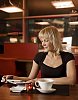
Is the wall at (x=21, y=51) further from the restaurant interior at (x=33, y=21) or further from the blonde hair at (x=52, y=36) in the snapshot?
the blonde hair at (x=52, y=36)

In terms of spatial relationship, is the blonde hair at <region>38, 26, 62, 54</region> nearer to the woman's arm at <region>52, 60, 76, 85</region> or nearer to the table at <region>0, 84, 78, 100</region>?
the woman's arm at <region>52, 60, 76, 85</region>

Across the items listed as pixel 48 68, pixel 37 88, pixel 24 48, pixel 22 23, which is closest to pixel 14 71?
pixel 24 48

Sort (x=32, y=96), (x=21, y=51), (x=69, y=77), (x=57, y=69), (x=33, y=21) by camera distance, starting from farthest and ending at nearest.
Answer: (x=33, y=21)
(x=21, y=51)
(x=57, y=69)
(x=69, y=77)
(x=32, y=96)

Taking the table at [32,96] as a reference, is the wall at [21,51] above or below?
below

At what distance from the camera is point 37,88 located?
158cm

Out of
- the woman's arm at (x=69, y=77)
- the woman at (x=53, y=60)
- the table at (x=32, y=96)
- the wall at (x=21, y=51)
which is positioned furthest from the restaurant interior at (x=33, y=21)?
the table at (x=32, y=96)

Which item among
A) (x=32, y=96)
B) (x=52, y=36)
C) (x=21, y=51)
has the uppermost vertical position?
(x=52, y=36)

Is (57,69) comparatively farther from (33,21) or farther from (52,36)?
(33,21)

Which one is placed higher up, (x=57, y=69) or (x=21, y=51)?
(x=57, y=69)

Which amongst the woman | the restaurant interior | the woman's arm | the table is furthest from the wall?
the table

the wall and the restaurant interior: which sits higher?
the restaurant interior

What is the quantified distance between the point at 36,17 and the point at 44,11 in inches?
14.0

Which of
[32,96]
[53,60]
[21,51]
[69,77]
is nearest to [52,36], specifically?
[53,60]

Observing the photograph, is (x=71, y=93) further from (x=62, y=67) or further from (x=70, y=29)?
(x=70, y=29)
